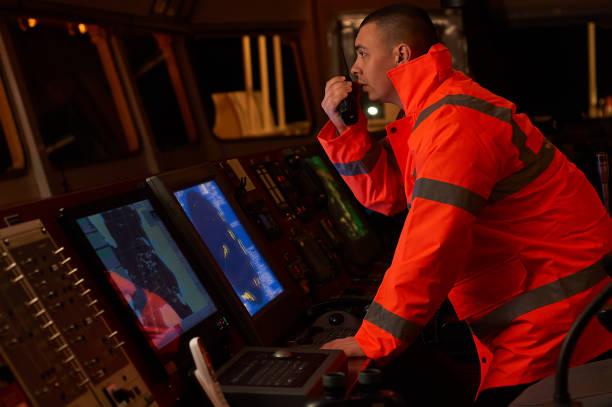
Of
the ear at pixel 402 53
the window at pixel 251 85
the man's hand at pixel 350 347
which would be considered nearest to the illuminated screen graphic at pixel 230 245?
the man's hand at pixel 350 347

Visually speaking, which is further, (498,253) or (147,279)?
(498,253)

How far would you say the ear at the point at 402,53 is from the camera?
1.83 meters

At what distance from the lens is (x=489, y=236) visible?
5.50 ft

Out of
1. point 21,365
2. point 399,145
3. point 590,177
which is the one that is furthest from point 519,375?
point 590,177

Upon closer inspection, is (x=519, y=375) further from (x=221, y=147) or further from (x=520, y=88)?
(x=520, y=88)

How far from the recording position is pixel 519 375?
5.54 ft

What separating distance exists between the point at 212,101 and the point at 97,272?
18.2ft

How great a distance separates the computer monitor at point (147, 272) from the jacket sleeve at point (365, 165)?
732 mm

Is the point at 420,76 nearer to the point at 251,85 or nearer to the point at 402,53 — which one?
the point at 402,53

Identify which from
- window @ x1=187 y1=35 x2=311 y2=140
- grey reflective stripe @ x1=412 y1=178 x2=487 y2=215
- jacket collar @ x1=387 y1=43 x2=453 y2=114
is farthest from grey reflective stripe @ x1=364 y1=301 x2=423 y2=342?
window @ x1=187 y1=35 x2=311 y2=140

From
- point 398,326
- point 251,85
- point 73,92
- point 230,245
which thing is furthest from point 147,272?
point 251,85

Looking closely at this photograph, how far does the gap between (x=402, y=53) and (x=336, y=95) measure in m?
0.37

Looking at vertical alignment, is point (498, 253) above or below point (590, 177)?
above

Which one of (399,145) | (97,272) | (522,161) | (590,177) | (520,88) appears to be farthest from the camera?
(520,88)
